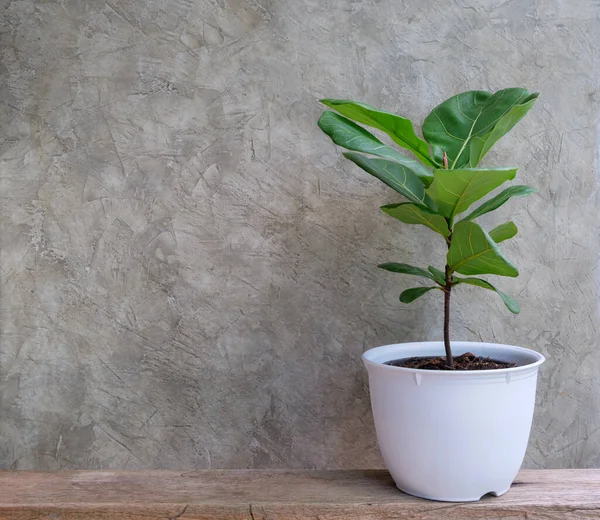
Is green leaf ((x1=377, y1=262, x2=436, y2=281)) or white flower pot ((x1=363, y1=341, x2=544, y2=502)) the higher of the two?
green leaf ((x1=377, y1=262, x2=436, y2=281))

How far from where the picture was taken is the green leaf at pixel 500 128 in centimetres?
85

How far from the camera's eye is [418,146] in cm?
97

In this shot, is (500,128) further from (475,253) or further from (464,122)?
(475,253)

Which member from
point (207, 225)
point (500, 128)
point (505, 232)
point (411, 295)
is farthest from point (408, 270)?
point (207, 225)

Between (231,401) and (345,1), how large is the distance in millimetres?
835

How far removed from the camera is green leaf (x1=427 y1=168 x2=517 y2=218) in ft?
2.64

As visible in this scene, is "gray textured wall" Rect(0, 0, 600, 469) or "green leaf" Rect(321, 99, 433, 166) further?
"gray textured wall" Rect(0, 0, 600, 469)

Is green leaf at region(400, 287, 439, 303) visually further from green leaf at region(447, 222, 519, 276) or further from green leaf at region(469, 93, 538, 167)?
green leaf at region(469, 93, 538, 167)

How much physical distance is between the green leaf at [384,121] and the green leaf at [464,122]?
2cm

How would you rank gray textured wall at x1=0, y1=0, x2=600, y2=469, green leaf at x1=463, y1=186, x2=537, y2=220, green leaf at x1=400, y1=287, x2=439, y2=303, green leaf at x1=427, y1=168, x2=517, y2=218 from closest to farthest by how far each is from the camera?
green leaf at x1=427, y1=168, x2=517, y2=218
green leaf at x1=463, y1=186, x2=537, y2=220
green leaf at x1=400, y1=287, x2=439, y2=303
gray textured wall at x1=0, y1=0, x2=600, y2=469

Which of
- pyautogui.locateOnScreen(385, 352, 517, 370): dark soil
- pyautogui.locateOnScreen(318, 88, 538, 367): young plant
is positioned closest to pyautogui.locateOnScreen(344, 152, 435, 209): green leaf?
pyautogui.locateOnScreen(318, 88, 538, 367): young plant

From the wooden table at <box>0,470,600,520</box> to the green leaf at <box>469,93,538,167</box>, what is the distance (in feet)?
1.77

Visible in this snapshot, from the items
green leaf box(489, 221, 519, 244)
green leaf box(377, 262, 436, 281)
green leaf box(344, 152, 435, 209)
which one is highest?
green leaf box(344, 152, 435, 209)

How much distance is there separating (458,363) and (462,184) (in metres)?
0.31
